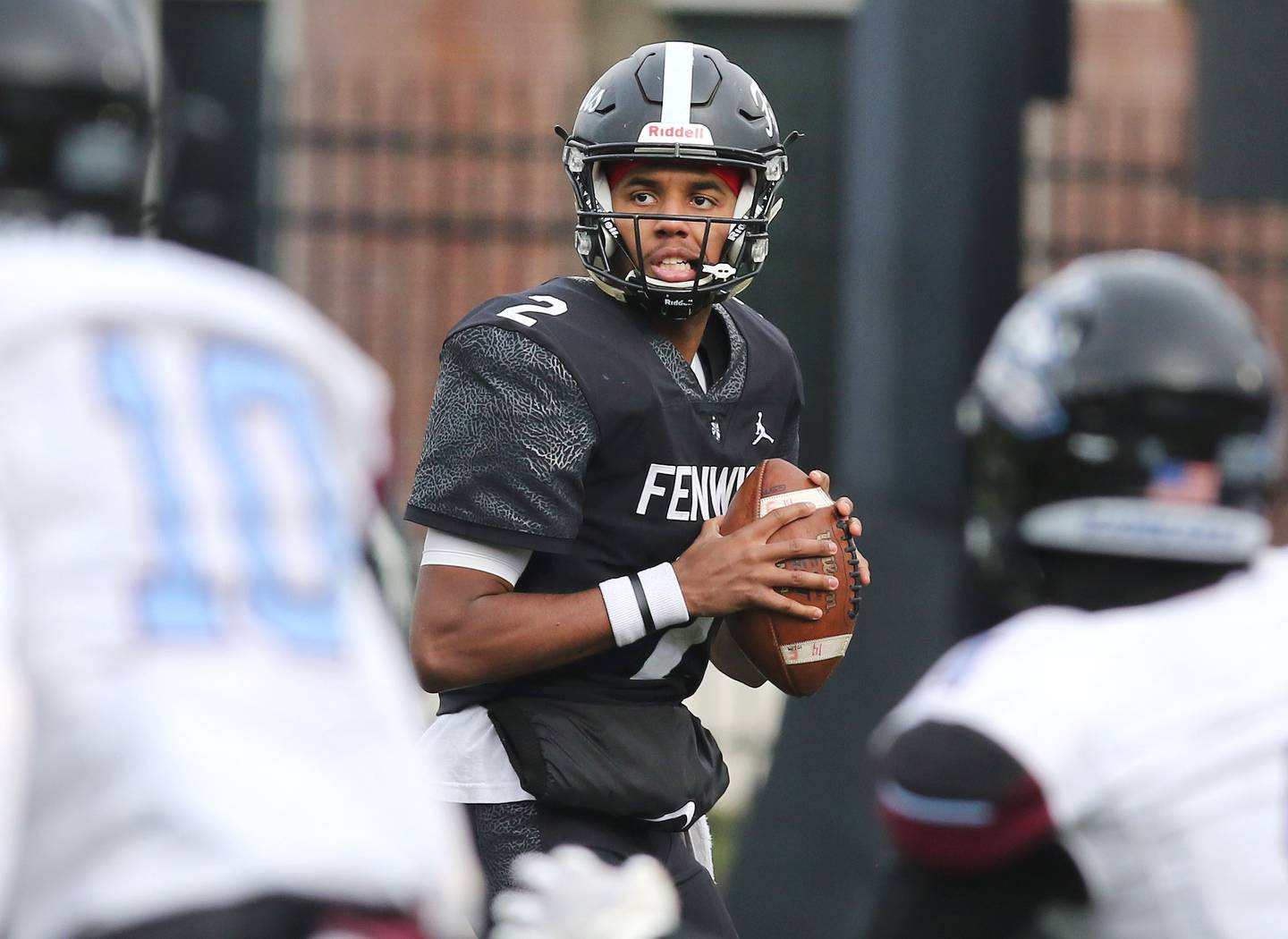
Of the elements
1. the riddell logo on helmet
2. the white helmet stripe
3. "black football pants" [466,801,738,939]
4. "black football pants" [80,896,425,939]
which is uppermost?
the white helmet stripe

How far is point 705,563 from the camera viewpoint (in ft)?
11.2

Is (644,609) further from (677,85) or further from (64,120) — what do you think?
(64,120)

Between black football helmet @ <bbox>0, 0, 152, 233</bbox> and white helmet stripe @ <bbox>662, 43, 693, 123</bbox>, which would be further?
white helmet stripe @ <bbox>662, 43, 693, 123</bbox>

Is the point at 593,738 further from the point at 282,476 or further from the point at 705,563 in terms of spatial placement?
the point at 282,476

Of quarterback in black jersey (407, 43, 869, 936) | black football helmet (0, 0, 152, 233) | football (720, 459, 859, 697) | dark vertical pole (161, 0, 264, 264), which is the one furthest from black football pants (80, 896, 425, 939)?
dark vertical pole (161, 0, 264, 264)

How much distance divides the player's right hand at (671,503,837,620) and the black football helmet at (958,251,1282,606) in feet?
3.26

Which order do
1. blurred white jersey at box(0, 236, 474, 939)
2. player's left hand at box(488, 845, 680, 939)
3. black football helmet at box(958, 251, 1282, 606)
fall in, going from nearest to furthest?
blurred white jersey at box(0, 236, 474, 939) < black football helmet at box(958, 251, 1282, 606) < player's left hand at box(488, 845, 680, 939)

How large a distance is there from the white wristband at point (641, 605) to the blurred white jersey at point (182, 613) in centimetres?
156

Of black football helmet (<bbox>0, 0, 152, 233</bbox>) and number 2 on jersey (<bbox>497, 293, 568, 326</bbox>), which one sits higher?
black football helmet (<bbox>0, 0, 152, 233</bbox>)

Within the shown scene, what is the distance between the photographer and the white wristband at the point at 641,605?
11.0ft

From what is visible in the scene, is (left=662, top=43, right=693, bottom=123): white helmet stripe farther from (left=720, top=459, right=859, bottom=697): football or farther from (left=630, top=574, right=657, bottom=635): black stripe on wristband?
(left=630, top=574, right=657, bottom=635): black stripe on wristband

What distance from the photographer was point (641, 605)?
133 inches

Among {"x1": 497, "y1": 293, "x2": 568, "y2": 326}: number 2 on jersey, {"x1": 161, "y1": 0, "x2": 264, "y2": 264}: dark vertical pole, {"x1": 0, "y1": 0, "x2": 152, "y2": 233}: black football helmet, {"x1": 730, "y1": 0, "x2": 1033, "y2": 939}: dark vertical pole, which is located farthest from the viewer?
{"x1": 161, "y1": 0, "x2": 264, "y2": 264}: dark vertical pole

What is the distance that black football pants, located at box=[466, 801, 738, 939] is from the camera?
3.45 m
